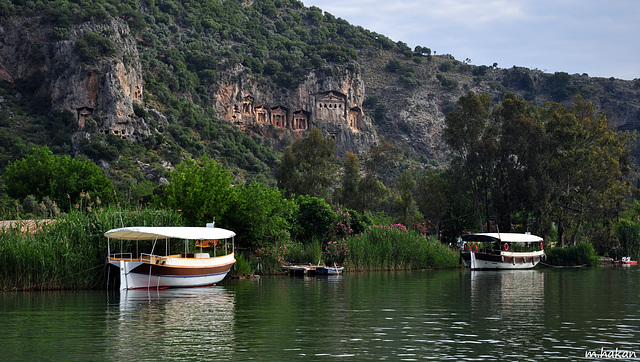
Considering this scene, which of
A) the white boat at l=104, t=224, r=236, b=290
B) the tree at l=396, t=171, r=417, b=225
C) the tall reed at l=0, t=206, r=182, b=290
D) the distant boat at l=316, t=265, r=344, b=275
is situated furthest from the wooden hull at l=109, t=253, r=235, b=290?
the tree at l=396, t=171, r=417, b=225

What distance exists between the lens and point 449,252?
225 feet

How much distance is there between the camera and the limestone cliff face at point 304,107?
178 metres

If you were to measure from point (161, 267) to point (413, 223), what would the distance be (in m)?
52.1

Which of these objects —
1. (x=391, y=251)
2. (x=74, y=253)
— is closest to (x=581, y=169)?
(x=391, y=251)

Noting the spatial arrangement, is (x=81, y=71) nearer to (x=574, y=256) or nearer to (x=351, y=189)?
(x=351, y=189)

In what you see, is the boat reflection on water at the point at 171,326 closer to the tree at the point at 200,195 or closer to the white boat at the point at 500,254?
the tree at the point at 200,195

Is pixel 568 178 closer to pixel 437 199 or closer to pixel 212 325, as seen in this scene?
pixel 437 199

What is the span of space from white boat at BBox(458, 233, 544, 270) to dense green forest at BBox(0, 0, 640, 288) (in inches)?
177

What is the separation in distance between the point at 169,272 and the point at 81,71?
107m

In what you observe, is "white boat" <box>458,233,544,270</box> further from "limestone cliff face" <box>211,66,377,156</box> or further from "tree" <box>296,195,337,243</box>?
"limestone cliff face" <box>211,66,377,156</box>

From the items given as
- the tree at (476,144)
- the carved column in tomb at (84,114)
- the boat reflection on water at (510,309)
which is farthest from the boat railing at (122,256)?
the carved column in tomb at (84,114)

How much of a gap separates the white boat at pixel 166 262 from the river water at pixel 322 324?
48.4 inches

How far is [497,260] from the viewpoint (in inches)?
2618

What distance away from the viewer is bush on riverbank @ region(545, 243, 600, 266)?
75.3m
